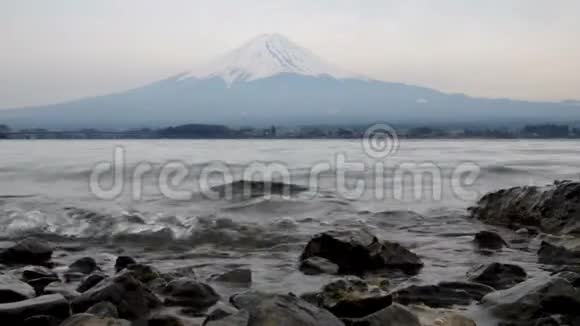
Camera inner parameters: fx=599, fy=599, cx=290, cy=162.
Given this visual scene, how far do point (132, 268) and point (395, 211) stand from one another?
7.50 m

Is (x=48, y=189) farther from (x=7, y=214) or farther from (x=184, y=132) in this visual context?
(x=184, y=132)

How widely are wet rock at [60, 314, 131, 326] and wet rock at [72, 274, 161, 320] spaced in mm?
525

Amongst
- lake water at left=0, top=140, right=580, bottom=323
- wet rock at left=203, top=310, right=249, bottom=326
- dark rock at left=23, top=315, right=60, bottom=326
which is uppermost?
wet rock at left=203, top=310, right=249, bottom=326

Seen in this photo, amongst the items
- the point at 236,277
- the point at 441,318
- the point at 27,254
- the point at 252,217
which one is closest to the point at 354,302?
the point at 441,318

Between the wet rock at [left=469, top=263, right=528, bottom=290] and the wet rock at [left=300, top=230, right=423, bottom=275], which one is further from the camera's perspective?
the wet rock at [left=300, top=230, right=423, bottom=275]

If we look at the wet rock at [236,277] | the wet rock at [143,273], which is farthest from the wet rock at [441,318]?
the wet rock at [143,273]

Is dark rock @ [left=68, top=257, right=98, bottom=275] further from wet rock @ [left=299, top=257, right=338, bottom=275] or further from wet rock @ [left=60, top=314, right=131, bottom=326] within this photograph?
wet rock @ [left=60, top=314, right=131, bottom=326]

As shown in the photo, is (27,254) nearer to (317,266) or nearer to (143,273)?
(143,273)

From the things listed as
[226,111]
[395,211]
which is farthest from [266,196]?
[226,111]

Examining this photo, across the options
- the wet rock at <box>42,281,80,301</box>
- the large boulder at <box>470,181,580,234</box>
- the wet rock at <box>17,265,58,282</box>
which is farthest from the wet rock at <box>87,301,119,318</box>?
the large boulder at <box>470,181,580,234</box>

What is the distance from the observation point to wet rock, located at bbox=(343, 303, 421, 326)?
170 inches

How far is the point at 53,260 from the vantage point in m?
7.52

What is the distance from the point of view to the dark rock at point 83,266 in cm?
671

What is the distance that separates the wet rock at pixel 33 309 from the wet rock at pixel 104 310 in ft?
0.69
